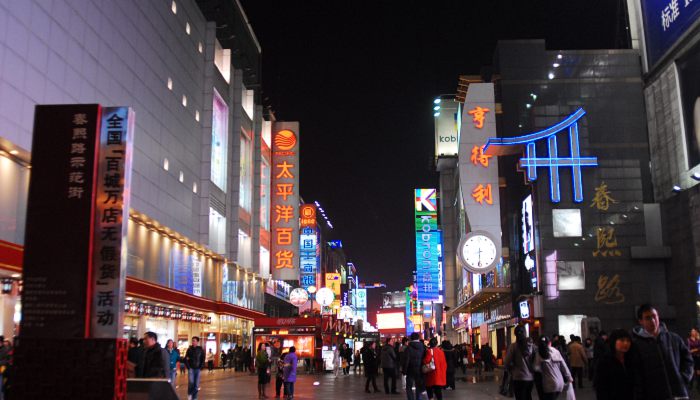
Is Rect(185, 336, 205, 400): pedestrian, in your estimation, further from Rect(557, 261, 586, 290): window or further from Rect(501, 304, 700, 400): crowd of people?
Rect(557, 261, 586, 290): window

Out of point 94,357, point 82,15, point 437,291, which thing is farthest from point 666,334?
point 437,291

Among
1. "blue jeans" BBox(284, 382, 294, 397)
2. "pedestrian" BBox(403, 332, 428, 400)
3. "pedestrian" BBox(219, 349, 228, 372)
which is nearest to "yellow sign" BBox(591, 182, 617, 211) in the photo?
"blue jeans" BBox(284, 382, 294, 397)

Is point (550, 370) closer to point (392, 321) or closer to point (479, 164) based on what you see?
point (479, 164)

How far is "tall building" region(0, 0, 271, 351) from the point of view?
2367 centimetres

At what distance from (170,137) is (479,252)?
55.7 feet

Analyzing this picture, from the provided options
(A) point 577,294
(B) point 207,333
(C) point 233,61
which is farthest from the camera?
(C) point 233,61

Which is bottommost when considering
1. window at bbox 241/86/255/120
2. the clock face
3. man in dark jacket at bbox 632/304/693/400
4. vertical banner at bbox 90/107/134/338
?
man in dark jacket at bbox 632/304/693/400

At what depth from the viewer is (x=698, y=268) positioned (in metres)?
32.0

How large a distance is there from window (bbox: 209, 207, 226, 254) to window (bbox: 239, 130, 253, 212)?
429 cm

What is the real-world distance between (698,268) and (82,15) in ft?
90.9

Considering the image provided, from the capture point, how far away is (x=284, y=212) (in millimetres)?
58156

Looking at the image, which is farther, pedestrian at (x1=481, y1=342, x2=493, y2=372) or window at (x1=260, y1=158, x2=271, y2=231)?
window at (x1=260, y1=158, x2=271, y2=231)

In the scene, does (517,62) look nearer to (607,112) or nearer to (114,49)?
(607,112)

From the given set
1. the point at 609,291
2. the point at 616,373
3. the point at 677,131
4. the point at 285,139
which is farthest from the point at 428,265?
the point at 616,373
